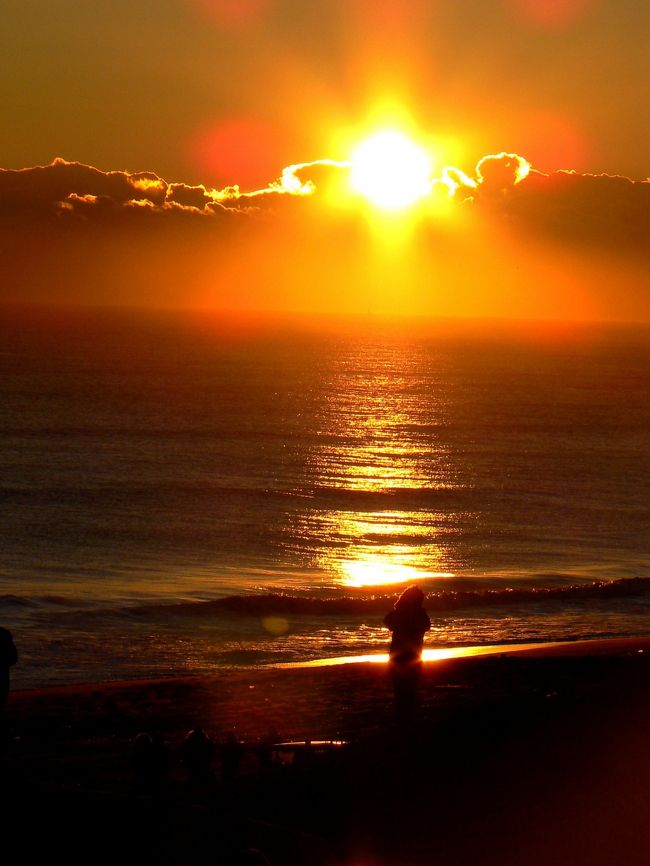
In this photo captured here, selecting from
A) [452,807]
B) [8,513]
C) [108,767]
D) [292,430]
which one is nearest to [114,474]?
[8,513]

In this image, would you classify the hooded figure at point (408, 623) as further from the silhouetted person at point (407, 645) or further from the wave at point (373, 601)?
the wave at point (373, 601)

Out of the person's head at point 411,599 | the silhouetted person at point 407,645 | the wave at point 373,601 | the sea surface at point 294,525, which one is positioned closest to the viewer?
the silhouetted person at point 407,645

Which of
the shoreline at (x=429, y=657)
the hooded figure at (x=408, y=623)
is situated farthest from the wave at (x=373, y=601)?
the hooded figure at (x=408, y=623)

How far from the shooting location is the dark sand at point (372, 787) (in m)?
5.57

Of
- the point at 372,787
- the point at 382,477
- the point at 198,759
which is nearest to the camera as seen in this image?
the point at 372,787

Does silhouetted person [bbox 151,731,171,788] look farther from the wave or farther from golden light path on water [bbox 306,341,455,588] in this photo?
→ golden light path on water [bbox 306,341,455,588]

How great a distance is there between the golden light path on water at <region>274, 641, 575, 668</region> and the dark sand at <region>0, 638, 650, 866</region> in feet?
19.9

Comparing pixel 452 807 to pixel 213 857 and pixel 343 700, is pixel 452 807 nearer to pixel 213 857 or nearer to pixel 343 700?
pixel 213 857

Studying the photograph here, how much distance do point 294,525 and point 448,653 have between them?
21639 mm

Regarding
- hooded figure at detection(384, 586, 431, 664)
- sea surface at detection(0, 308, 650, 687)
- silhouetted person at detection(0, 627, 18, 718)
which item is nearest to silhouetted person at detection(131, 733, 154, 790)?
silhouetted person at detection(0, 627, 18, 718)

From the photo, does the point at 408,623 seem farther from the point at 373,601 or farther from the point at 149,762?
the point at 373,601

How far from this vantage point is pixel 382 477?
5719 centimetres

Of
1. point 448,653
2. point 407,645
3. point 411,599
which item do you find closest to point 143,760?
point 407,645

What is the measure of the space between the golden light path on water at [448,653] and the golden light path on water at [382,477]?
955 centimetres
